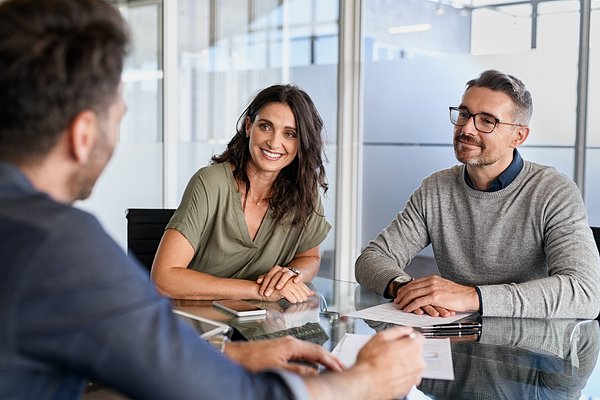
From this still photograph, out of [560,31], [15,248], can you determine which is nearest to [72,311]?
[15,248]

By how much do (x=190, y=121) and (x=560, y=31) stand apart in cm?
240

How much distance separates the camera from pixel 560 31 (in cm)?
435

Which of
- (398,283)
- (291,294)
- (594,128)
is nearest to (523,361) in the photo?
(398,283)

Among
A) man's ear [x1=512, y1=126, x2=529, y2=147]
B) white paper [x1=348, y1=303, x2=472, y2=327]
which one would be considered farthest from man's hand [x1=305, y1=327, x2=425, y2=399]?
man's ear [x1=512, y1=126, x2=529, y2=147]

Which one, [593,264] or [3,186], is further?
[593,264]

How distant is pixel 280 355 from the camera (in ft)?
4.82

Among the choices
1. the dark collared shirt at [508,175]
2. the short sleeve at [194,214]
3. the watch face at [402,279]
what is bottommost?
the watch face at [402,279]

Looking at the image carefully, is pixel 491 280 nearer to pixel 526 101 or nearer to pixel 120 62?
pixel 526 101

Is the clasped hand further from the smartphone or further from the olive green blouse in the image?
the olive green blouse

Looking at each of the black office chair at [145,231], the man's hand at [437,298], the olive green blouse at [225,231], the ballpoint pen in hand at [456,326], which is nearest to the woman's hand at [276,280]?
the olive green blouse at [225,231]

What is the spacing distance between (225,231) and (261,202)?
20 cm

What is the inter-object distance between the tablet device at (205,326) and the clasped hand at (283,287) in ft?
1.17

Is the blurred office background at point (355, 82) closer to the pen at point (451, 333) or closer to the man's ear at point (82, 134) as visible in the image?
the pen at point (451, 333)

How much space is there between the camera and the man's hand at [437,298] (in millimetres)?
2193
